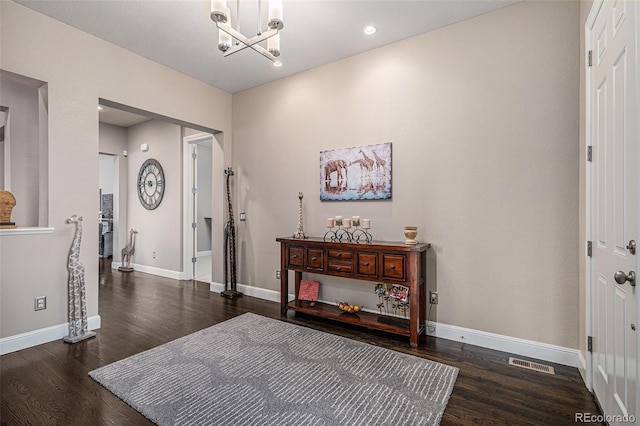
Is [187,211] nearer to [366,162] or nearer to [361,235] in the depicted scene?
[361,235]

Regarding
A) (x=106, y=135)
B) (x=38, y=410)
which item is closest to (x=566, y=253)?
(x=38, y=410)

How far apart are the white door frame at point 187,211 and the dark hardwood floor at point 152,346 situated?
168 centimetres

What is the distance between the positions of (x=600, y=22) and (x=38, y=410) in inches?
164

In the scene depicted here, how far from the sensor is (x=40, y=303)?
2844mm

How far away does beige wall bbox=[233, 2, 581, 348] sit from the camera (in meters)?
2.53

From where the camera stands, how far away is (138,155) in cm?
632

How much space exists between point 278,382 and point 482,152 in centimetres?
259

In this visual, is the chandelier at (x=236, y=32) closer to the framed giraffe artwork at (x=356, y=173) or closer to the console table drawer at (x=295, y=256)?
the framed giraffe artwork at (x=356, y=173)

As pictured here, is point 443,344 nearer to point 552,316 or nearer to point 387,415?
point 552,316

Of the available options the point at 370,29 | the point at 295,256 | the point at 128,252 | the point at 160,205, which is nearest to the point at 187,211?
the point at 160,205

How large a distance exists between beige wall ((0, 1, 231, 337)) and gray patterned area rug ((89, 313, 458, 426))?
1.14 m

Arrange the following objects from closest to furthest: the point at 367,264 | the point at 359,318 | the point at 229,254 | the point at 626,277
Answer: the point at 626,277 → the point at 367,264 → the point at 359,318 → the point at 229,254

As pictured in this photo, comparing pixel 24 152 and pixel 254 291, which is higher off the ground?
pixel 24 152

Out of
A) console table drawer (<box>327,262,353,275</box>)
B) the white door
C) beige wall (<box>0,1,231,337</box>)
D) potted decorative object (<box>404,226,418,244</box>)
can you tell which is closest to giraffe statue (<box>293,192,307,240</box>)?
console table drawer (<box>327,262,353,275</box>)
